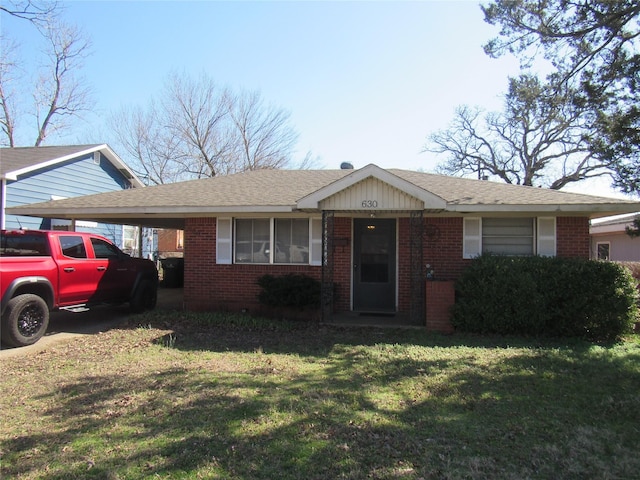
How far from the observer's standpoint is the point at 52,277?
777 centimetres

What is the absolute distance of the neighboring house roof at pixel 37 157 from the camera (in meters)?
12.8

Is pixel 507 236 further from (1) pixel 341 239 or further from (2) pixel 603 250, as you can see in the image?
(2) pixel 603 250

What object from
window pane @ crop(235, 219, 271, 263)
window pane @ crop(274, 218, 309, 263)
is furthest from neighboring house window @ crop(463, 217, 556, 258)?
window pane @ crop(235, 219, 271, 263)

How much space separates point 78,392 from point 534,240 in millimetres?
8654

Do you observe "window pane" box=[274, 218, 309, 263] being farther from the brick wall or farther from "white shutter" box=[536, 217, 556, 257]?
"white shutter" box=[536, 217, 556, 257]

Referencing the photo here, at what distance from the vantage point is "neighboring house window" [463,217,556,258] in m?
9.65

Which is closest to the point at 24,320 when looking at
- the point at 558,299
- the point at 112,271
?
the point at 112,271

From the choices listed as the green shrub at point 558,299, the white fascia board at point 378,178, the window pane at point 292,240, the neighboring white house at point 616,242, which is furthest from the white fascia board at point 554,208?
the neighboring white house at point 616,242

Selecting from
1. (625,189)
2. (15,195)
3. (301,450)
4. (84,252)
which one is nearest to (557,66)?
(625,189)

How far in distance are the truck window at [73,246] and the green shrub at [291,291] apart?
3.55 meters

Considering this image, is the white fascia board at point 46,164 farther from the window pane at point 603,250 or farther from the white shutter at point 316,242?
the window pane at point 603,250

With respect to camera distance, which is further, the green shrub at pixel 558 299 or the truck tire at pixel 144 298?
the truck tire at pixel 144 298

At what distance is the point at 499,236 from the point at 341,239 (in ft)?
11.2

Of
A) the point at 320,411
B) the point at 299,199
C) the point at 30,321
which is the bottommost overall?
the point at 320,411
